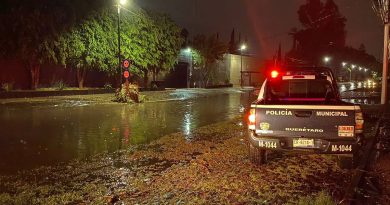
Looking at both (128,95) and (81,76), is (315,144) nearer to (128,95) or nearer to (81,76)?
(128,95)

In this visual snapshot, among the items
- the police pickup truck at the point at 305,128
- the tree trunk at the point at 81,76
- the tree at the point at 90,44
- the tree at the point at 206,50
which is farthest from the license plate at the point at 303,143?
the tree at the point at 206,50

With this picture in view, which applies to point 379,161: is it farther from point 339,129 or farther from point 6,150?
point 6,150

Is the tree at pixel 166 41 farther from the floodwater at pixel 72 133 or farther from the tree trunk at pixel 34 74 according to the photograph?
the floodwater at pixel 72 133

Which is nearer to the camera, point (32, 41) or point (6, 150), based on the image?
point (6, 150)

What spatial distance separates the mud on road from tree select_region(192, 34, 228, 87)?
1780 inches

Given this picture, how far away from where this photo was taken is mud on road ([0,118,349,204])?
19.7 ft

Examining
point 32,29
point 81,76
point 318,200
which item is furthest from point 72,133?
point 81,76

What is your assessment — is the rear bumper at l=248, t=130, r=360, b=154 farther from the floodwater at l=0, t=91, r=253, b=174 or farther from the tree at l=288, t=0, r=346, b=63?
the tree at l=288, t=0, r=346, b=63

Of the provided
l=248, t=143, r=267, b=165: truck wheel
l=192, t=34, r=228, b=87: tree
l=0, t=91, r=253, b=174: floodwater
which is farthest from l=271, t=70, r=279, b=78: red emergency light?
l=192, t=34, r=228, b=87: tree

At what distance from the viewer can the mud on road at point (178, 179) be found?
600 centimetres

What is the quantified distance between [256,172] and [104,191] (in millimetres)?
2790

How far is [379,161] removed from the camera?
870 cm

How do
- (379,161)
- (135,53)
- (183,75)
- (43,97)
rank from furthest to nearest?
1. (183,75)
2. (135,53)
3. (43,97)
4. (379,161)

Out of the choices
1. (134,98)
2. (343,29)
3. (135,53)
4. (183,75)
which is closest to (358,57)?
(343,29)
